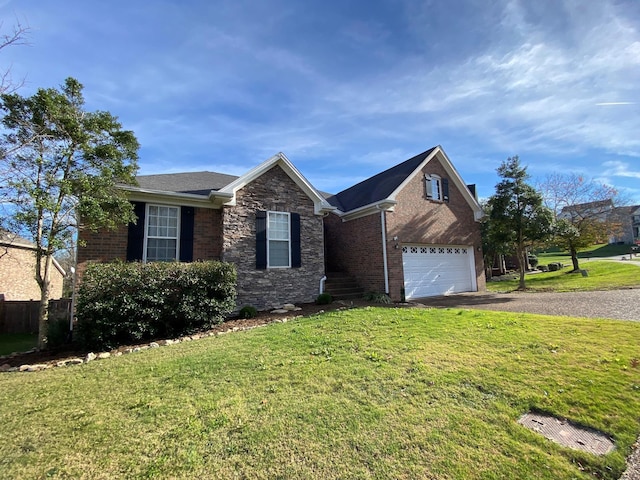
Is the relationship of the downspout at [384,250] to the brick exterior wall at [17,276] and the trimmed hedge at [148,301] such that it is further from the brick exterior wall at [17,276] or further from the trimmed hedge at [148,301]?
the brick exterior wall at [17,276]

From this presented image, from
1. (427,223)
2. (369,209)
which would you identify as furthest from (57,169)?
(427,223)

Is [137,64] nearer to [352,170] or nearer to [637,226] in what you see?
[352,170]

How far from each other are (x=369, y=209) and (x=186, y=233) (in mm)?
7601

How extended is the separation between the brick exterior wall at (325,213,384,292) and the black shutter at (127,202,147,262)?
8629 mm

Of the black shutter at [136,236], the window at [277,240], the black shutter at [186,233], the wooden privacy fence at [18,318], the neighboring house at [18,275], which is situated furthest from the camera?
the neighboring house at [18,275]

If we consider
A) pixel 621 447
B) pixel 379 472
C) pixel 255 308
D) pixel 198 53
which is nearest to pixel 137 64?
pixel 198 53

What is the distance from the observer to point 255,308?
1016cm

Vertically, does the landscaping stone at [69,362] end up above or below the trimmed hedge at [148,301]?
below

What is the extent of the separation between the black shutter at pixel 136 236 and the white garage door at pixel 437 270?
10.3 metres

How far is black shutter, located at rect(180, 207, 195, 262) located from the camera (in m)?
10.0

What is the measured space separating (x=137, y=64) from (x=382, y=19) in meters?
7.28

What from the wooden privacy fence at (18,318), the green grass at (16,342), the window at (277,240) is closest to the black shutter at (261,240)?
the window at (277,240)

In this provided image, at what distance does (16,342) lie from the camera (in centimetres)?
962

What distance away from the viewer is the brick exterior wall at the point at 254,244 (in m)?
10.2
